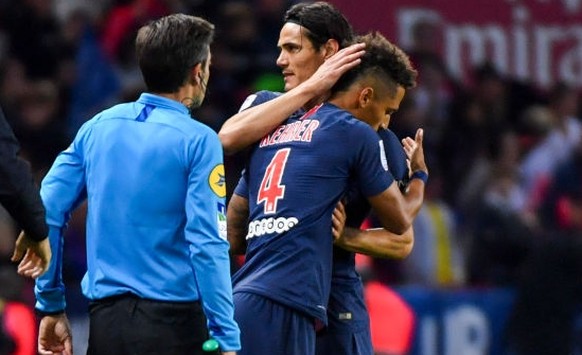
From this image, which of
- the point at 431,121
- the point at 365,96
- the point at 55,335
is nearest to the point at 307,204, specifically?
the point at 365,96

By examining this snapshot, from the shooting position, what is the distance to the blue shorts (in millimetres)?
5688

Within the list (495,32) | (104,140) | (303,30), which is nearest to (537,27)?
(495,32)

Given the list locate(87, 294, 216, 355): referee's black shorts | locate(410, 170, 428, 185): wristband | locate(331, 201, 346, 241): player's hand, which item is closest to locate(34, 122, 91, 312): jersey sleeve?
locate(87, 294, 216, 355): referee's black shorts

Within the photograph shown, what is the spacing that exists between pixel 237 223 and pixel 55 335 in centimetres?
94

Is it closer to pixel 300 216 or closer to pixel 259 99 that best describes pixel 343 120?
pixel 300 216

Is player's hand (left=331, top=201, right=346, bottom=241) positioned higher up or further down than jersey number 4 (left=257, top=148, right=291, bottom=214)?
further down

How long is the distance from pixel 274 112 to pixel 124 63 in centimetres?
531

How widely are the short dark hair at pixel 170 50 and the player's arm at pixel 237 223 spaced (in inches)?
33.9

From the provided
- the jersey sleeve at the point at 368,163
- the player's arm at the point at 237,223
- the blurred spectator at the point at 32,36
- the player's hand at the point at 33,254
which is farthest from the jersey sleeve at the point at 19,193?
the blurred spectator at the point at 32,36

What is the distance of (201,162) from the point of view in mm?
5219

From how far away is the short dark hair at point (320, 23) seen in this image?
19.9 ft

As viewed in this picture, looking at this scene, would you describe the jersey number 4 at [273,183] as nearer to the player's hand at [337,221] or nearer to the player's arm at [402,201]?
the player's hand at [337,221]

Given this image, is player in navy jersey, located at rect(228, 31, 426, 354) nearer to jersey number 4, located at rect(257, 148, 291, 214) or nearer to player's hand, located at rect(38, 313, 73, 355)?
jersey number 4, located at rect(257, 148, 291, 214)

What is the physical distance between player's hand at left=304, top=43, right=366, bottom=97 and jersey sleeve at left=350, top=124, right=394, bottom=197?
21 centimetres
